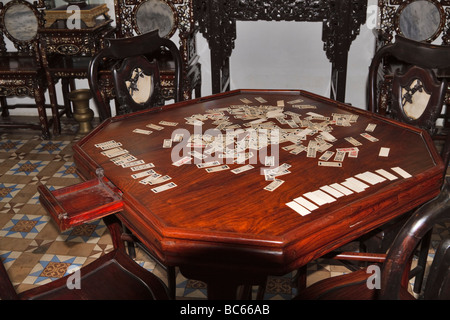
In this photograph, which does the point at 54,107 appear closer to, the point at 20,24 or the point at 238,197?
the point at 20,24

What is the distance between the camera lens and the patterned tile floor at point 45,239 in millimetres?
2580

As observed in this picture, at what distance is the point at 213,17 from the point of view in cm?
391

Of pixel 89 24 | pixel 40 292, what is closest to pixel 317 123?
pixel 40 292

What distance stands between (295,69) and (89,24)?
179cm

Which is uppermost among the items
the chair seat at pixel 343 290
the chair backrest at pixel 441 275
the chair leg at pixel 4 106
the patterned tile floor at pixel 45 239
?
the chair backrest at pixel 441 275

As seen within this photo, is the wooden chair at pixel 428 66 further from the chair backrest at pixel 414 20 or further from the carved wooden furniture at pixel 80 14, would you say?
the carved wooden furniture at pixel 80 14

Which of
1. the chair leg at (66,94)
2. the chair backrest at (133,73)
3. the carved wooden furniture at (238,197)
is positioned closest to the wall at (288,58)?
the chair leg at (66,94)

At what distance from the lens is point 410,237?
1206 mm

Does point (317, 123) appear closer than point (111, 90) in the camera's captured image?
Yes

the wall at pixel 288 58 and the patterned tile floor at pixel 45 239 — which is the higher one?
the wall at pixel 288 58

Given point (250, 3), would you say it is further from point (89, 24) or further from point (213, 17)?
point (89, 24)

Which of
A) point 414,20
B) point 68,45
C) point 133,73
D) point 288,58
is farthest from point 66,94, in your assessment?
point 414,20

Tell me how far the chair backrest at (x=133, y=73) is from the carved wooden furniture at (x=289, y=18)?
1169 millimetres

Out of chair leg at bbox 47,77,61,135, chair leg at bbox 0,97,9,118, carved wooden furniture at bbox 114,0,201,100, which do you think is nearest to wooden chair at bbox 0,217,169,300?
carved wooden furniture at bbox 114,0,201,100
